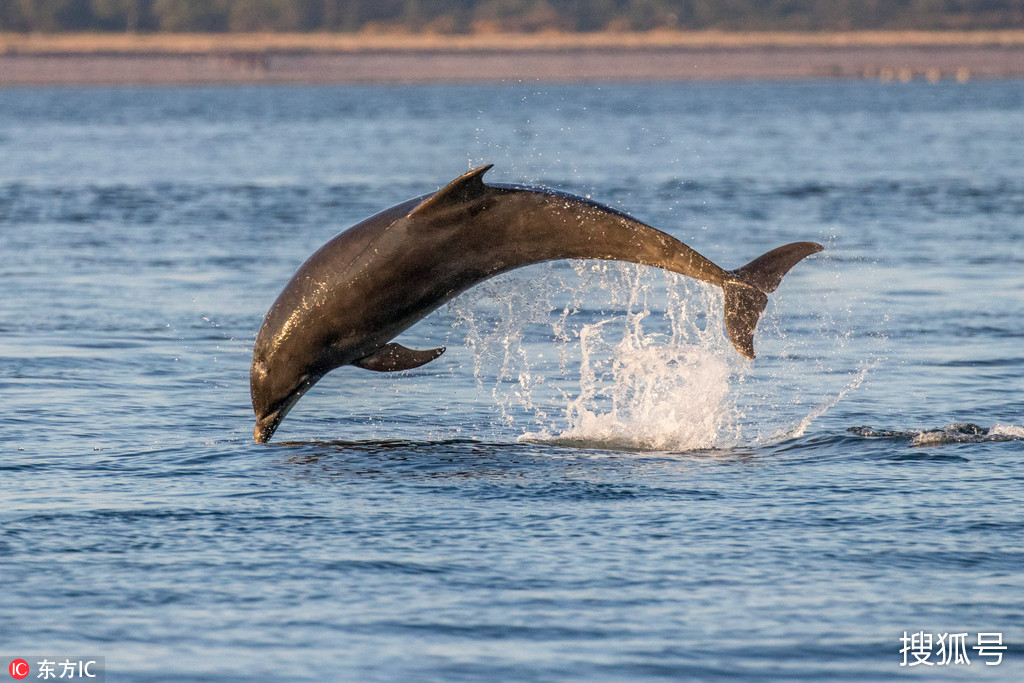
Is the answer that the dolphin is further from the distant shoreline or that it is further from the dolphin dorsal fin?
the distant shoreline

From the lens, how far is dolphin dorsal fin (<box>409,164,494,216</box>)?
12789 millimetres

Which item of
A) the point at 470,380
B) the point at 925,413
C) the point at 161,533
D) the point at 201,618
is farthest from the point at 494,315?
the point at 201,618

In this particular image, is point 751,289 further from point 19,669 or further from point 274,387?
point 19,669

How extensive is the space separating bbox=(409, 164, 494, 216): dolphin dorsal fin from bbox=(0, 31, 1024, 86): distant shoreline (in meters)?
178

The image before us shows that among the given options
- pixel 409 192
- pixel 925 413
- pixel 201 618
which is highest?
pixel 409 192

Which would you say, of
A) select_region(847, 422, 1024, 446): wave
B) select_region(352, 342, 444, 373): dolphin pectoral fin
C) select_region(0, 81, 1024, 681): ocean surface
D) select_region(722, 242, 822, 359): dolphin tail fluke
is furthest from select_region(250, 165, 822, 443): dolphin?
select_region(847, 422, 1024, 446): wave

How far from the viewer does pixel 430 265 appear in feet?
43.3

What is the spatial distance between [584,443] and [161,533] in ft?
15.2

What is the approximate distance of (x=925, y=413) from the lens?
54.1 ft

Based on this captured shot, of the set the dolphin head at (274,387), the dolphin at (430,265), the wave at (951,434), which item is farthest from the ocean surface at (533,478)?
the dolphin at (430,265)

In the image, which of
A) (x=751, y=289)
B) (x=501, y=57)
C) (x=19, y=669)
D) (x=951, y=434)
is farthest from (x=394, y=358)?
(x=501, y=57)

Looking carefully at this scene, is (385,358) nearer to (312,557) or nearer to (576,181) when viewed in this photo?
(312,557)

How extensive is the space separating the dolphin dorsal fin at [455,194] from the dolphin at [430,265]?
0.01 metres

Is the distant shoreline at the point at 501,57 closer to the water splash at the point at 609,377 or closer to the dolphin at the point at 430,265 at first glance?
the water splash at the point at 609,377
